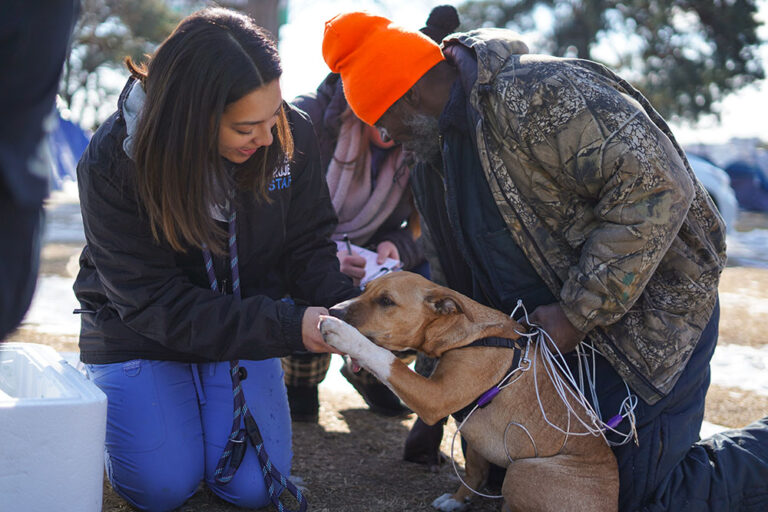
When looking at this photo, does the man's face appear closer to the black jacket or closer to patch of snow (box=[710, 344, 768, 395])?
the black jacket

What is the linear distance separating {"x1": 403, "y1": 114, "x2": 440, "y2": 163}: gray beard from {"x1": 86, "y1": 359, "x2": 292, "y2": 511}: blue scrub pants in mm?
1390

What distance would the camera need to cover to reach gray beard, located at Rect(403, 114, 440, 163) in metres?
3.40

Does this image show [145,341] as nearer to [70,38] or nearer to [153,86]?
[153,86]

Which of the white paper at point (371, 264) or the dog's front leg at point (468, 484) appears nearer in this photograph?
the dog's front leg at point (468, 484)

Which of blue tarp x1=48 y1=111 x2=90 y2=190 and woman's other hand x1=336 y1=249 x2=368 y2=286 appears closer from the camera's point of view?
woman's other hand x1=336 y1=249 x2=368 y2=286

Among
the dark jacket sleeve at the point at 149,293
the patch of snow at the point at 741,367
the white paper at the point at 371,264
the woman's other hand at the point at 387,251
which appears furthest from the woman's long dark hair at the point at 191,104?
the patch of snow at the point at 741,367

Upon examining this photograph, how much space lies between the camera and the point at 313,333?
2.94 m

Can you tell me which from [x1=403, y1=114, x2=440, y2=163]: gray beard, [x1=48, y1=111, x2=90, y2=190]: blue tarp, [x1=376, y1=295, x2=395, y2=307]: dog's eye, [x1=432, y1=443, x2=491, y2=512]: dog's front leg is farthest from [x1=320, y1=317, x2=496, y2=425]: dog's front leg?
[x1=48, y1=111, x2=90, y2=190]: blue tarp

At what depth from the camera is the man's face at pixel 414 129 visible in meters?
3.40

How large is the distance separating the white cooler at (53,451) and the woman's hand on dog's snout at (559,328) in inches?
71.7

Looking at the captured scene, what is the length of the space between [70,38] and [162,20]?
3330 centimetres

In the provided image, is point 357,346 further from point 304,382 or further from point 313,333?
point 304,382

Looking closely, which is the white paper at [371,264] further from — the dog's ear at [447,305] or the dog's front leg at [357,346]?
the dog's front leg at [357,346]

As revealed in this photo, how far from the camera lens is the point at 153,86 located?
2.72 m
